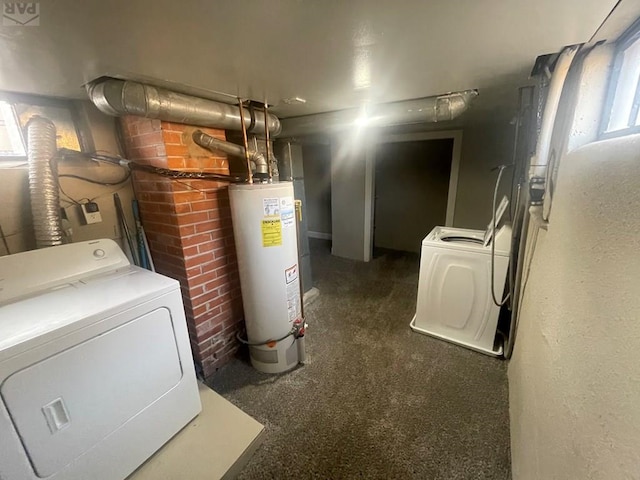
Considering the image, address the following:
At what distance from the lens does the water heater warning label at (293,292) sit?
5.74 ft

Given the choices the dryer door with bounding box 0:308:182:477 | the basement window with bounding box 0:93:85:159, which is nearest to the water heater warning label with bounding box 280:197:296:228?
the dryer door with bounding box 0:308:182:477

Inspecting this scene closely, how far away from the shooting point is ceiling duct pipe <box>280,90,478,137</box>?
1.70 metres

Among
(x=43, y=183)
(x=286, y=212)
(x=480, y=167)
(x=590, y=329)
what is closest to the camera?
(x=590, y=329)

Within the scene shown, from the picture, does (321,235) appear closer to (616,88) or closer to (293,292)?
(293,292)

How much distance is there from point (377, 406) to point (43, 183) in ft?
7.60

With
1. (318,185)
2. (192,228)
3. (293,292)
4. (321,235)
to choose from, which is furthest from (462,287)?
(318,185)

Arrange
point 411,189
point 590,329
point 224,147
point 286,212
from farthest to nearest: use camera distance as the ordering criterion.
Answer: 1. point 411,189
2. point 224,147
3. point 286,212
4. point 590,329

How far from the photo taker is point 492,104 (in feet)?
6.83

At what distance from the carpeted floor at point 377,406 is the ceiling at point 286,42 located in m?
Answer: 1.88

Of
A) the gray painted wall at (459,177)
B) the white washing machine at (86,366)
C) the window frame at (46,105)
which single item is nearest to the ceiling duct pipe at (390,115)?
the gray painted wall at (459,177)

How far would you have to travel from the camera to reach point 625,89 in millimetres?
994

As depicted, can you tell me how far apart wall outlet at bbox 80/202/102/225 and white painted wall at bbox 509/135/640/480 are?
244cm

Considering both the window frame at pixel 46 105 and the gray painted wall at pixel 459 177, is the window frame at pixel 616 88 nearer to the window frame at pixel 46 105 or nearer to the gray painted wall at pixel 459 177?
the gray painted wall at pixel 459 177

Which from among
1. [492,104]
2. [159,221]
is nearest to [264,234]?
[159,221]
